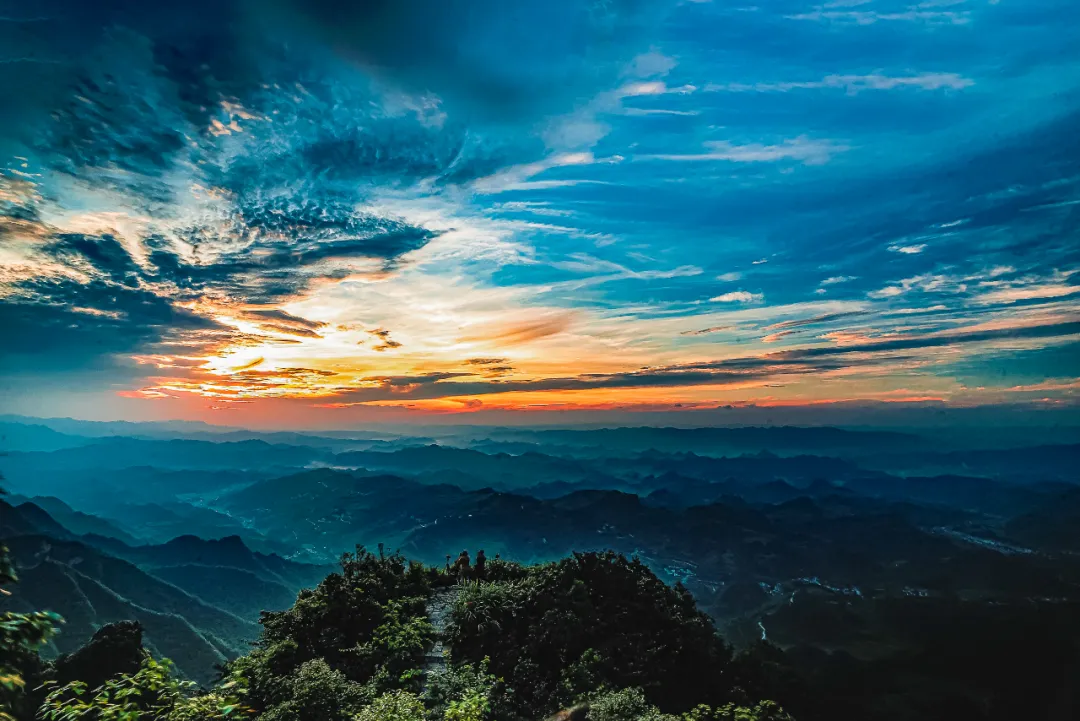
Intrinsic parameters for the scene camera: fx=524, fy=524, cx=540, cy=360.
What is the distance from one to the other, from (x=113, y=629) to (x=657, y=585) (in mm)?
36132

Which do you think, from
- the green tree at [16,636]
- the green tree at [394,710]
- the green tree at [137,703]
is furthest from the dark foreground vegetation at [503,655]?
the green tree at [16,636]

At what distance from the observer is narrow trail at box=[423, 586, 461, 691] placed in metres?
18.0

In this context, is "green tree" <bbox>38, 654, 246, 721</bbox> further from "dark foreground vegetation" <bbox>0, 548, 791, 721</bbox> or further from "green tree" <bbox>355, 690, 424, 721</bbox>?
"dark foreground vegetation" <bbox>0, 548, 791, 721</bbox>

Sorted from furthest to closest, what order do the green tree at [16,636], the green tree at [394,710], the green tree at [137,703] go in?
1. the green tree at [394,710]
2. the green tree at [137,703]
3. the green tree at [16,636]

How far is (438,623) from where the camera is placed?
21328mm

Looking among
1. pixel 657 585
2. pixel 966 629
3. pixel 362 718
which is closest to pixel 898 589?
pixel 966 629

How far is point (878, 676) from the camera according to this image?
120938mm

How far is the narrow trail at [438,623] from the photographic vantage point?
59.0ft

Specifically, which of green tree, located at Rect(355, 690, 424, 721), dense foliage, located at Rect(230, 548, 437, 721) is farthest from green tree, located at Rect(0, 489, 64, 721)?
dense foliage, located at Rect(230, 548, 437, 721)

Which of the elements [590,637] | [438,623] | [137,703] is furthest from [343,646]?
[137,703]

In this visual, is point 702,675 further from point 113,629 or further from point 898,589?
point 898,589

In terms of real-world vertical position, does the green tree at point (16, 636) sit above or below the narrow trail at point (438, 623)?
above

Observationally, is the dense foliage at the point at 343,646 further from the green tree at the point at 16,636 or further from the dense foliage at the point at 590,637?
the green tree at the point at 16,636

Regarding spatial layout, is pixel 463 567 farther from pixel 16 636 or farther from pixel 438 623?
pixel 16 636
